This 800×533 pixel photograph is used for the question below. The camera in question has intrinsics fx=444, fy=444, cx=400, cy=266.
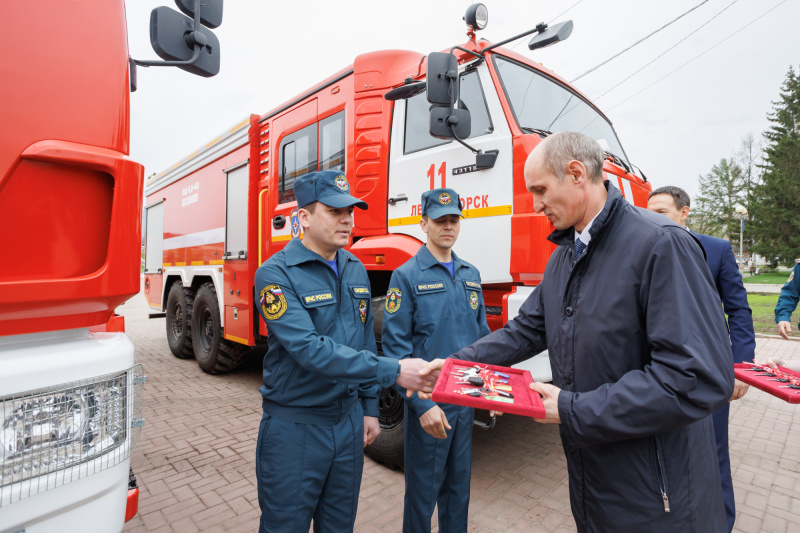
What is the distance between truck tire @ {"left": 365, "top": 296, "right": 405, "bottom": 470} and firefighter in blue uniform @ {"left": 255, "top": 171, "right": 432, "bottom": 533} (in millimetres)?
1229

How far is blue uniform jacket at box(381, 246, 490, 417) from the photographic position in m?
2.39

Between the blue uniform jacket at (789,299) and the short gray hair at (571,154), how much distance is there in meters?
3.22

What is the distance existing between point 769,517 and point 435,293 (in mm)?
2516

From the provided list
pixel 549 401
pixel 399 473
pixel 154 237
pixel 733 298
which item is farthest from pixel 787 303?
pixel 154 237

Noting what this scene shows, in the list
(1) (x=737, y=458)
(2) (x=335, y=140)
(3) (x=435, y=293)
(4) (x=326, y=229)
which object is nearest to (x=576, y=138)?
(4) (x=326, y=229)

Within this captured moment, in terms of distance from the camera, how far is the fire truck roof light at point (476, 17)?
10.1 feet

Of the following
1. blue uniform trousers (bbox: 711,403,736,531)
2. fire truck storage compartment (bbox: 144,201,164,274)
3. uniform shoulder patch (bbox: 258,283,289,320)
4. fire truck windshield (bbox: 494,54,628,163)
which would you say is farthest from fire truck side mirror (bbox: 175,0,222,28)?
fire truck storage compartment (bbox: 144,201,164,274)

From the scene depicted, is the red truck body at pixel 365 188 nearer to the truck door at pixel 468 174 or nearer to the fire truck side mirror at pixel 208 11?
the truck door at pixel 468 174

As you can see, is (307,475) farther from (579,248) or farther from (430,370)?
(579,248)

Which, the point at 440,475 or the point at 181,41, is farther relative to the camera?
the point at 440,475

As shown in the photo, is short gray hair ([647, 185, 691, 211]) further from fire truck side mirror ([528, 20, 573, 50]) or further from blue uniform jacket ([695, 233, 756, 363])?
fire truck side mirror ([528, 20, 573, 50])

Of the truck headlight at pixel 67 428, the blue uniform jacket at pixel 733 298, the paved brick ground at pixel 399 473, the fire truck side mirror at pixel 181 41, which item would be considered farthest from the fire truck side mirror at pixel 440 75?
the paved brick ground at pixel 399 473

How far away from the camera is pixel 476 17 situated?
3094 millimetres

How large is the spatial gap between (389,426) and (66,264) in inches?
99.5
